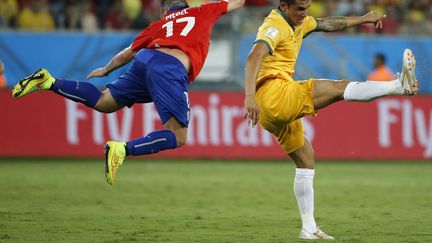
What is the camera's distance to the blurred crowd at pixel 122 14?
66.2 ft

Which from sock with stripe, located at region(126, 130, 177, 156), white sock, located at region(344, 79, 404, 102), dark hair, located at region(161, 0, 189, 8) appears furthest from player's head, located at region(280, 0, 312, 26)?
sock with stripe, located at region(126, 130, 177, 156)

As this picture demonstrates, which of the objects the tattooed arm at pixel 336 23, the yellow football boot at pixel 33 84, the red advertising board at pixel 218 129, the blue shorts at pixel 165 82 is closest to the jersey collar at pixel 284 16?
the tattooed arm at pixel 336 23

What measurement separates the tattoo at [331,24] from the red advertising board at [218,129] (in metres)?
8.84

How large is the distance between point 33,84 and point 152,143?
4.38 feet

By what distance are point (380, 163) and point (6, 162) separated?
717 centimetres

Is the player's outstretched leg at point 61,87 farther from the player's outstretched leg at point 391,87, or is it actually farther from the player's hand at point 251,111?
the player's outstretched leg at point 391,87

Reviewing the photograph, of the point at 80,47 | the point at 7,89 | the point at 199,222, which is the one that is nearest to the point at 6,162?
the point at 7,89

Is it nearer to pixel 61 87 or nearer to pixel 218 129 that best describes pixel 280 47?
pixel 61 87

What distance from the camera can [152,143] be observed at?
26.5ft

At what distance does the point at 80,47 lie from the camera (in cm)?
1998

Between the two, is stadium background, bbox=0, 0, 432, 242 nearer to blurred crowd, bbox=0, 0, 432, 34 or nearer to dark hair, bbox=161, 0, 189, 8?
blurred crowd, bbox=0, 0, 432, 34

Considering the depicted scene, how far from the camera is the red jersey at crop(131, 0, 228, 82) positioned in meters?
8.49

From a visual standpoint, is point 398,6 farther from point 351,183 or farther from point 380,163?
point 351,183

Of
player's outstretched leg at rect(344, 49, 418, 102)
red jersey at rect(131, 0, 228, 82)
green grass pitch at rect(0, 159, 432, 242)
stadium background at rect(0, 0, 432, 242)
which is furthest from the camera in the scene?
stadium background at rect(0, 0, 432, 242)
